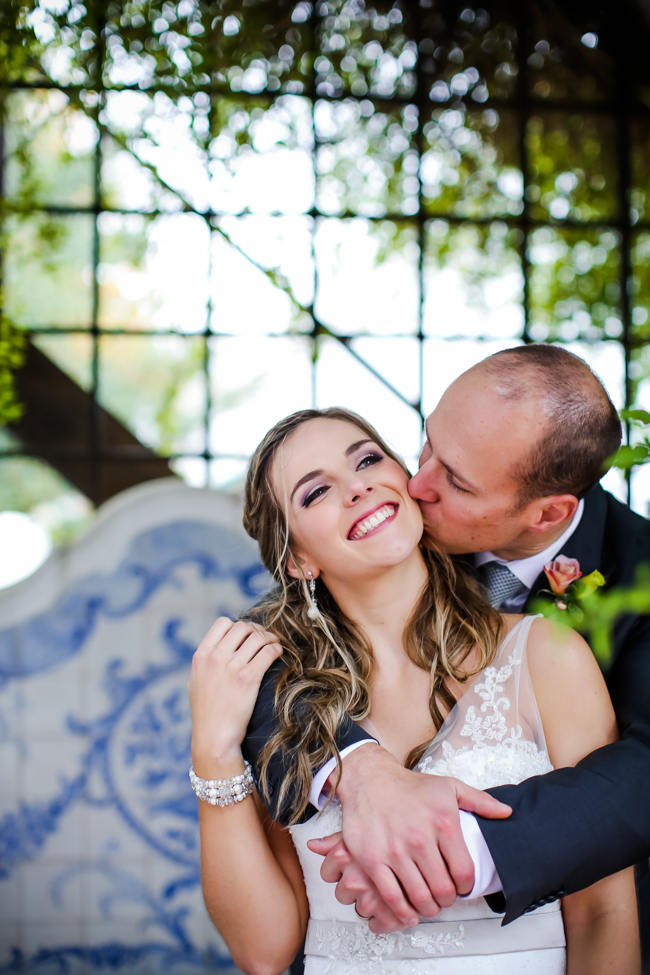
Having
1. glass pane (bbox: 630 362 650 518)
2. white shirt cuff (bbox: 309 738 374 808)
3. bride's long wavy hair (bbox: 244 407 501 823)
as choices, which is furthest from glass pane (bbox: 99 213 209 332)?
white shirt cuff (bbox: 309 738 374 808)

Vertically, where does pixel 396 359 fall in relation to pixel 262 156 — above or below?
below

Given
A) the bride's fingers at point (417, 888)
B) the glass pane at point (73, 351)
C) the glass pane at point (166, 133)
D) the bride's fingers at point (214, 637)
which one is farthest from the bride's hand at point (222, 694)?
the glass pane at point (73, 351)

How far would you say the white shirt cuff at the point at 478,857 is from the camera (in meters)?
1.20

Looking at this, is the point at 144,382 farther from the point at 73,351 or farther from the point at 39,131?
the point at 39,131

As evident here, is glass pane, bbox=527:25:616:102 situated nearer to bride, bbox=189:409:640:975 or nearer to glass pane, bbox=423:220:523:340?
glass pane, bbox=423:220:523:340

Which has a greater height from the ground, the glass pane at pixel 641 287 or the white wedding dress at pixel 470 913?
the glass pane at pixel 641 287

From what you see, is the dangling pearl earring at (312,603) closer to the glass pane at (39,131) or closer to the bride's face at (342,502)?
the bride's face at (342,502)

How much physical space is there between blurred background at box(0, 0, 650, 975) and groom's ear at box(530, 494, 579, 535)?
1354mm

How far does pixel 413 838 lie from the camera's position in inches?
45.8

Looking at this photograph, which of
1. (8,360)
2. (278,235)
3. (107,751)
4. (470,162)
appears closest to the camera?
(107,751)

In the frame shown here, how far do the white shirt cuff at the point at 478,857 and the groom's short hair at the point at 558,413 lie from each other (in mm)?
555

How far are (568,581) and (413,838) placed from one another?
507mm

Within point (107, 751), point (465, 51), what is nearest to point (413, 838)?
point (107, 751)

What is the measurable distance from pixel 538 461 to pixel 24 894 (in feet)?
7.03
